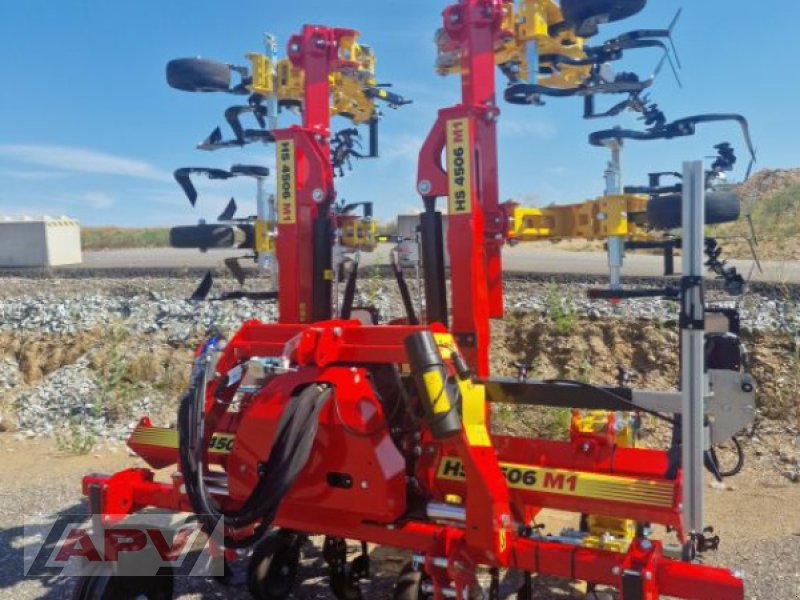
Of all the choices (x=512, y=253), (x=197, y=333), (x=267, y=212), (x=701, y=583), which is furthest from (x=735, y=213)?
(x=512, y=253)

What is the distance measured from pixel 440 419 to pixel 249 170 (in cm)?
364

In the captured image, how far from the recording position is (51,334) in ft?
36.0

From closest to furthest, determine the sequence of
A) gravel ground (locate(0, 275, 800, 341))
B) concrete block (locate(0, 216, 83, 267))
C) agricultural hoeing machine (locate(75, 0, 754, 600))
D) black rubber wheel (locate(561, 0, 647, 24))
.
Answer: agricultural hoeing machine (locate(75, 0, 754, 600))
black rubber wheel (locate(561, 0, 647, 24))
gravel ground (locate(0, 275, 800, 341))
concrete block (locate(0, 216, 83, 267))

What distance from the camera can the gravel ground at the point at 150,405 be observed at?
4.79m

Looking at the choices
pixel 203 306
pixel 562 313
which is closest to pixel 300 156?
pixel 562 313

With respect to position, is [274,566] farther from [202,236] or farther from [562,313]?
[562,313]

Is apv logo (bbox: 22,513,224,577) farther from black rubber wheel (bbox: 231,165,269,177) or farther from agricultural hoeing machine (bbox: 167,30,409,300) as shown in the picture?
black rubber wheel (bbox: 231,165,269,177)

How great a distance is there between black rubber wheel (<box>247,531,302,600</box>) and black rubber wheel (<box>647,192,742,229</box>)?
9.30ft

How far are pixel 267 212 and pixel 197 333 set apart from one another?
4684mm

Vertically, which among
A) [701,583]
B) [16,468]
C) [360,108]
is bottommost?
[16,468]

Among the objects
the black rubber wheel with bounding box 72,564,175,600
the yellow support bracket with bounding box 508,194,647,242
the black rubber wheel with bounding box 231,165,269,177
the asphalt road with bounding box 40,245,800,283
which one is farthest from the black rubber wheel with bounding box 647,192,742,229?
the asphalt road with bounding box 40,245,800,283

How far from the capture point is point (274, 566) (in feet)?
14.7

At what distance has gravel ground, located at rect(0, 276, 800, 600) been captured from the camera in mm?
4789

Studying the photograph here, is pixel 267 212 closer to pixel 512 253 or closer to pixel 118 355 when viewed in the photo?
pixel 118 355
